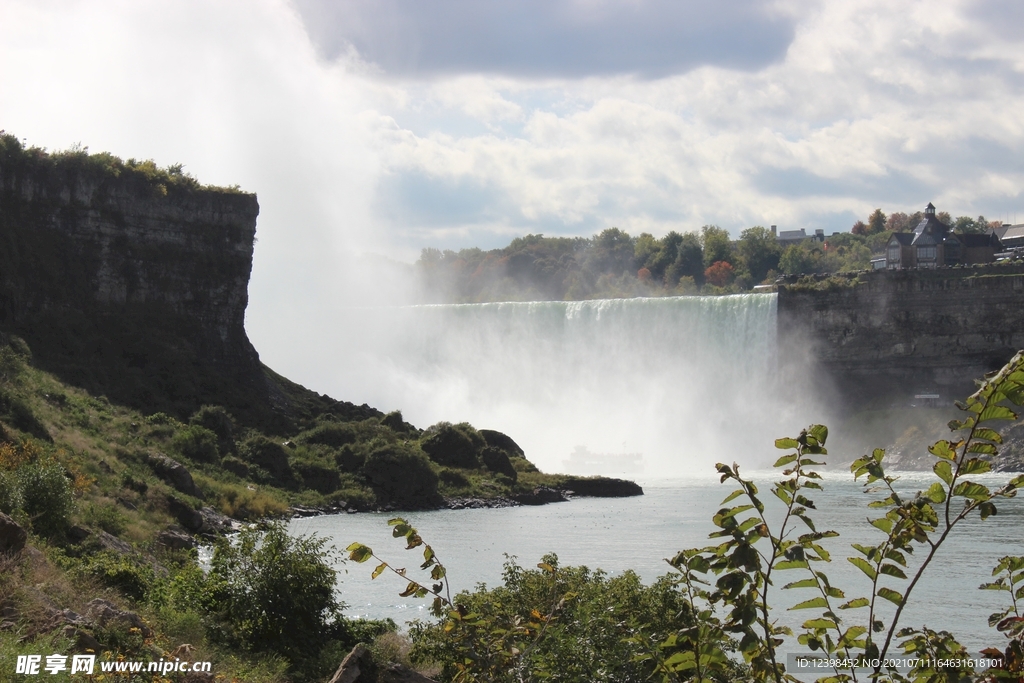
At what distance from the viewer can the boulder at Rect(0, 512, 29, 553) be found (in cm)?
1330

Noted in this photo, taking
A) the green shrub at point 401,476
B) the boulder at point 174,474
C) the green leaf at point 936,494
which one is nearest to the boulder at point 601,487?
the green shrub at point 401,476

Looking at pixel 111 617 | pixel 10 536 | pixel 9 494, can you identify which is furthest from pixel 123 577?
pixel 9 494

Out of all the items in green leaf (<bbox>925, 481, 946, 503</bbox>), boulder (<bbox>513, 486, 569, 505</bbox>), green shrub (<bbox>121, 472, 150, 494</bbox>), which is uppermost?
green leaf (<bbox>925, 481, 946, 503</bbox>)

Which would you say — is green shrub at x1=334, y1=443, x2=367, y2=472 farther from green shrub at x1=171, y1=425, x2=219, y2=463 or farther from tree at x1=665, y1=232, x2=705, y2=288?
tree at x1=665, y1=232, x2=705, y2=288

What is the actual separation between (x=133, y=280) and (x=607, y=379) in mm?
36423

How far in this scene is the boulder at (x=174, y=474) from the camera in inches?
1425

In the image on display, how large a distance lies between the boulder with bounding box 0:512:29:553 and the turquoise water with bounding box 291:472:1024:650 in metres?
7.25

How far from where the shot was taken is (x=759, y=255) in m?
126

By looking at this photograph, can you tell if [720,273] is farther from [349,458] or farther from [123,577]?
[123,577]

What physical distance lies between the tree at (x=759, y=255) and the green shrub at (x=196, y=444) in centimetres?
8920

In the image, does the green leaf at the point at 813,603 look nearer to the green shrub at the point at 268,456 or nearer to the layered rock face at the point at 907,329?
the green shrub at the point at 268,456

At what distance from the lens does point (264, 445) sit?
45500 millimetres

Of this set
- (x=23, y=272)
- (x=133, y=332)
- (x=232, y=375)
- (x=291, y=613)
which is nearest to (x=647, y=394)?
(x=232, y=375)

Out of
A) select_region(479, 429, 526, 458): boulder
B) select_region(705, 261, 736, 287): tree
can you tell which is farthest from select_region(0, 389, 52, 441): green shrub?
select_region(705, 261, 736, 287): tree
